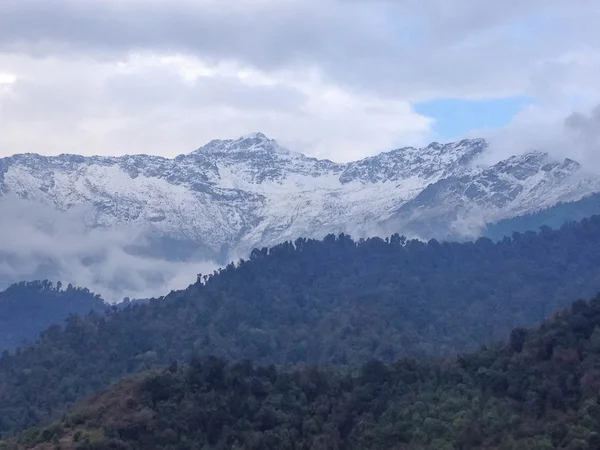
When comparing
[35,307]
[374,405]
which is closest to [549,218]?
[35,307]

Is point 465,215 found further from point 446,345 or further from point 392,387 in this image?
point 392,387

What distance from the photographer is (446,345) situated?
106 m

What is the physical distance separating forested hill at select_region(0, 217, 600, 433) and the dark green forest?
25407 millimetres

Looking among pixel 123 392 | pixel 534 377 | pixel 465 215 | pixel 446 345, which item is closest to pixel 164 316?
pixel 446 345

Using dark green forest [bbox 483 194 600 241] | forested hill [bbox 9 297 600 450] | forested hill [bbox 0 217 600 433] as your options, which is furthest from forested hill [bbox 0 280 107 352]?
forested hill [bbox 9 297 600 450]

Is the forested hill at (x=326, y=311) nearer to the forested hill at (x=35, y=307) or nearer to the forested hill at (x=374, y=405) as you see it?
the forested hill at (x=374, y=405)

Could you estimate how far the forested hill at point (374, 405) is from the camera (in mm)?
62281

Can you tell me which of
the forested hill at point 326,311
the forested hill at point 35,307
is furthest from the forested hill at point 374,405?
the forested hill at point 35,307

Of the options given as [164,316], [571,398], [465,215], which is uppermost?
[465,215]

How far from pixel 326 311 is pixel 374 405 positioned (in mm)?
52183

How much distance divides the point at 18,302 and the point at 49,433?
11398 centimetres

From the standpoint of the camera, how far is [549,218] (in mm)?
169875

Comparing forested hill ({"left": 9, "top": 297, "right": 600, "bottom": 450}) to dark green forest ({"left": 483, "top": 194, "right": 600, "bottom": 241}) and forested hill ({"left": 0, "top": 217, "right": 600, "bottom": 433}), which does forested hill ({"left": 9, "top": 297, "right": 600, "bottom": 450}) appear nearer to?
forested hill ({"left": 0, "top": 217, "right": 600, "bottom": 433})

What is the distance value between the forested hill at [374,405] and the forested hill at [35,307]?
312ft
